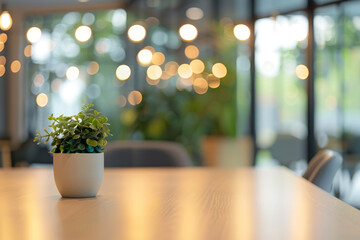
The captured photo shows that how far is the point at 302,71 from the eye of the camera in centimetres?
703

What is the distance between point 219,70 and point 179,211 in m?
6.26

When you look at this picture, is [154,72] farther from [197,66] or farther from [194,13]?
[194,13]

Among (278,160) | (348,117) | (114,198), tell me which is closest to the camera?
(114,198)

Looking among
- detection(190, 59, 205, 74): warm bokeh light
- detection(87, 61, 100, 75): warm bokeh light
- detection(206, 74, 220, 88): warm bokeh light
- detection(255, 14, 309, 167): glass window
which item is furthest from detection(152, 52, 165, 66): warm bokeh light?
detection(87, 61, 100, 75): warm bokeh light

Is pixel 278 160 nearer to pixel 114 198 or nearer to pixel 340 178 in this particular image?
pixel 340 178

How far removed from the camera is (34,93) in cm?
1035

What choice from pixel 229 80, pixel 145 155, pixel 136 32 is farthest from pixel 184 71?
pixel 145 155

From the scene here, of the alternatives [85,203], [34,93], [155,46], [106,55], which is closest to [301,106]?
[155,46]

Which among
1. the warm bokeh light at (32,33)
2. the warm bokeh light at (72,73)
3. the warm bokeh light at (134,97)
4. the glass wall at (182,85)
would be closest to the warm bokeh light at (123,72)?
the glass wall at (182,85)

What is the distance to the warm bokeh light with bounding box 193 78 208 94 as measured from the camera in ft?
25.0

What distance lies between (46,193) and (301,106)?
556 centimetres

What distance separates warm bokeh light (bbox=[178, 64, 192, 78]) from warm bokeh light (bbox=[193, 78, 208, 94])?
0.42ft

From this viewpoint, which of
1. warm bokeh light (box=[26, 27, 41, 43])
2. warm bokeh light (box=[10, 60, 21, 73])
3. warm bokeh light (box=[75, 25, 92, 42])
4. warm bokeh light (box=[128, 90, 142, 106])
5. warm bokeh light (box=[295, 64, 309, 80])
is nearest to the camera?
warm bokeh light (box=[75, 25, 92, 42])

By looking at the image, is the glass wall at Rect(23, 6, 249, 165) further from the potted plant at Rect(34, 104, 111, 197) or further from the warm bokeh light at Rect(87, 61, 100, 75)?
the potted plant at Rect(34, 104, 111, 197)
